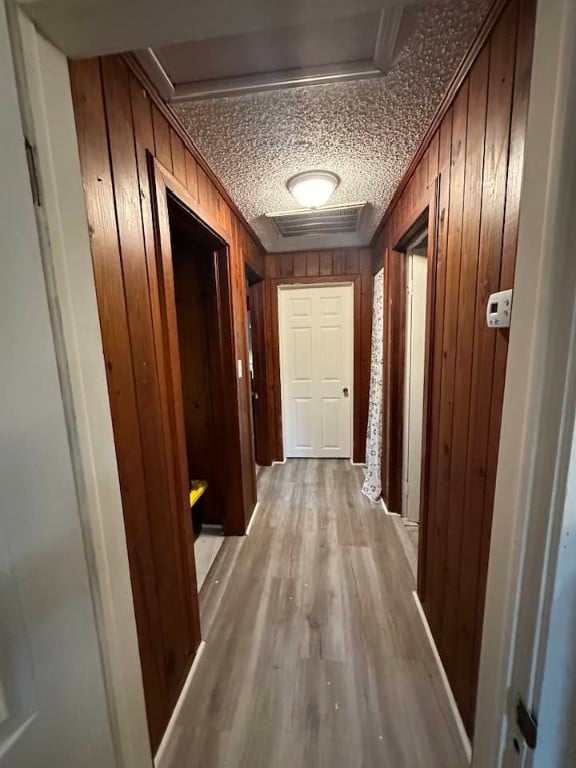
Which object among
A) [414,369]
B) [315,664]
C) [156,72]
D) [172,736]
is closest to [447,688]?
[315,664]

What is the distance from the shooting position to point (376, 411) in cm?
288

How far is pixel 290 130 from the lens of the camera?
4.54 feet

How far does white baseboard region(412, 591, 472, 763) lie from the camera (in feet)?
3.73

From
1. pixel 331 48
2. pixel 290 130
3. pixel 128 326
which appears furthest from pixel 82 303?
pixel 290 130

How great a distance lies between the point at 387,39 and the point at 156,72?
2.42 feet

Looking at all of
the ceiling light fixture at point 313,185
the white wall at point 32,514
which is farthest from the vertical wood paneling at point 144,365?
the ceiling light fixture at point 313,185

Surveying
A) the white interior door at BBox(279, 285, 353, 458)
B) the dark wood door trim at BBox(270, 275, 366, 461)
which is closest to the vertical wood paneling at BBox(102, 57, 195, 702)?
the dark wood door trim at BBox(270, 275, 366, 461)

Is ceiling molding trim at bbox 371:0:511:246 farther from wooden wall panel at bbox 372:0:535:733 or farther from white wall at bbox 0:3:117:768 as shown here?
white wall at bbox 0:3:117:768

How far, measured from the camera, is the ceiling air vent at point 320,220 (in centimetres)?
231

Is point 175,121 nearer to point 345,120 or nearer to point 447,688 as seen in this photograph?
point 345,120

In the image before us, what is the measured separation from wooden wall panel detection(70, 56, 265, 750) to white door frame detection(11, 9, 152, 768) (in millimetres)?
201

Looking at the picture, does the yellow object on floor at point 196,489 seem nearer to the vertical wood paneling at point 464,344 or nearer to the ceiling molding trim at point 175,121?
the vertical wood paneling at point 464,344

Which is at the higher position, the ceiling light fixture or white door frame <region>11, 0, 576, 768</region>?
the ceiling light fixture

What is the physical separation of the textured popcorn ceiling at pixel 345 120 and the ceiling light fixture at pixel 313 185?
0.04 m
